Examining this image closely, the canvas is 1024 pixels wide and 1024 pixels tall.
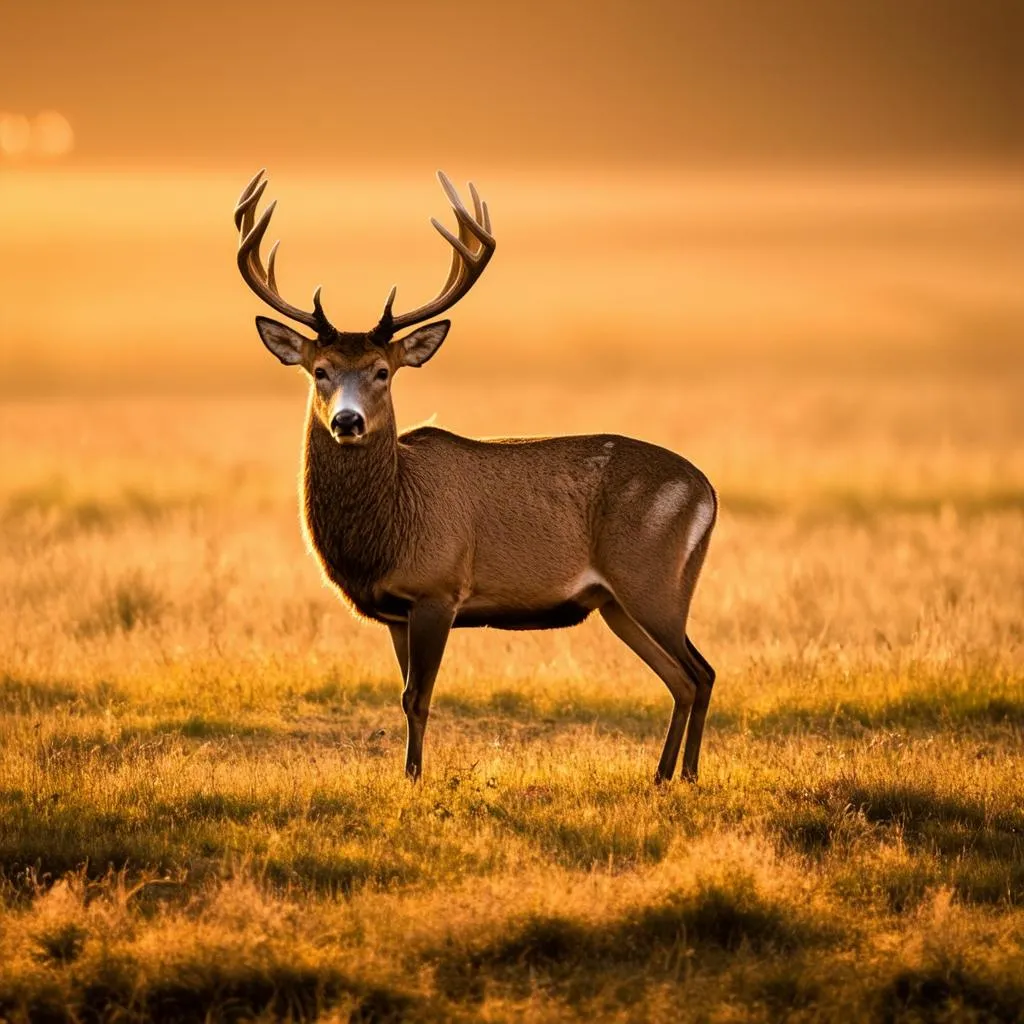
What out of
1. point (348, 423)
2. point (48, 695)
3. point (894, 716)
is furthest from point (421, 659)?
point (894, 716)

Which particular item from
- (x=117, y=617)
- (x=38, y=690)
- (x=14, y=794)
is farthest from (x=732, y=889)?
(x=117, y=617)

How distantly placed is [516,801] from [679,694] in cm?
135

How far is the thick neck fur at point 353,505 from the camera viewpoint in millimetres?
10703

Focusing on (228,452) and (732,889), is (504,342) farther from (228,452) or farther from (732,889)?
(732,889)

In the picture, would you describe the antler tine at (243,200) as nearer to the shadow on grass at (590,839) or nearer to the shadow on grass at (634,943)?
the shadow on grass at (590,839)

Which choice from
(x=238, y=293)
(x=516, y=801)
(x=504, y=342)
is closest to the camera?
(x=516, y=801)

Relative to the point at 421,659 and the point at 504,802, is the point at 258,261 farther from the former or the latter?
the point at 504,802

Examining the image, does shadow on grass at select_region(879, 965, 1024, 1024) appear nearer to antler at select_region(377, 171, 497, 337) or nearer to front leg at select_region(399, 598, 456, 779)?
front leg at select_region(399, 598, 456, 779)

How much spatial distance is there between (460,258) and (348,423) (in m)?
1.82

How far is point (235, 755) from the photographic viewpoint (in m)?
11.4

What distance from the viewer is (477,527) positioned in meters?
10.9

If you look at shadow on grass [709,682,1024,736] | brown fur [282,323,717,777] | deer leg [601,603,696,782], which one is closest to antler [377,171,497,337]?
brown fur [282,323,717,777]

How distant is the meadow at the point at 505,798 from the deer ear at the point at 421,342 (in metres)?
2.31

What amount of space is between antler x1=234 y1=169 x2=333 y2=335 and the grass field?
251 cm
